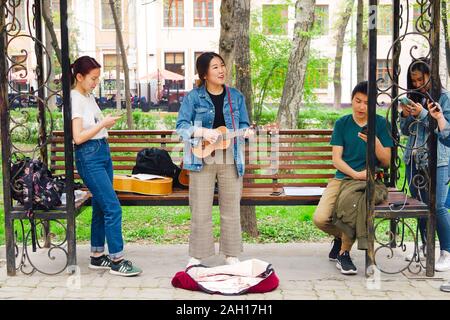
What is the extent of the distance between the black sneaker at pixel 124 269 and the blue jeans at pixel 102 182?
2.8 inches

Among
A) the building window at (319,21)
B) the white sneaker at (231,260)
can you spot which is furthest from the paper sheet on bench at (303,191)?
the building window at (319,21)

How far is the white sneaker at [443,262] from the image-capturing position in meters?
6.26

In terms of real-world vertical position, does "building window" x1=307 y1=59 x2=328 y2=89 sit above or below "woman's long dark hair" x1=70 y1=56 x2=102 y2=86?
above

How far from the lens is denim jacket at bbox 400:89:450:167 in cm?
604

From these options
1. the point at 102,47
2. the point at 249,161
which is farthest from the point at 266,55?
the point at 102,47

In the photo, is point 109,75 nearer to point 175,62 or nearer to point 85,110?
point 175,62

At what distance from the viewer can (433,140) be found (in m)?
5.90

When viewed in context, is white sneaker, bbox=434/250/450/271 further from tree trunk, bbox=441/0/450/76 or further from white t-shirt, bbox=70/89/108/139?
tree trunk, bbox=441/0/450/76

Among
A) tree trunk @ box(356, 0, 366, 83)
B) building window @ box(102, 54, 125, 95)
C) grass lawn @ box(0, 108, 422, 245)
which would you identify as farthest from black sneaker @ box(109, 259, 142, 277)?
building window @ box(102, 54, 125, 95)

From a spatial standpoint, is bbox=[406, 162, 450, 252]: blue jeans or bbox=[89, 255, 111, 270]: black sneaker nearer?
bbox=[406, 162, 450, 252]: blue jeans

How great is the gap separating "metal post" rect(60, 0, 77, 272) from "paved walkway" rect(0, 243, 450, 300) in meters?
0.33

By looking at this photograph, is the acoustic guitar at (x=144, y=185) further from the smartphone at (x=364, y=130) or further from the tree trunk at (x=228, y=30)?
the smartphone at (x=364, y=130)

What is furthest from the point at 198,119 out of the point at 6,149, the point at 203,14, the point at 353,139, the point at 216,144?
the point at 203,14
